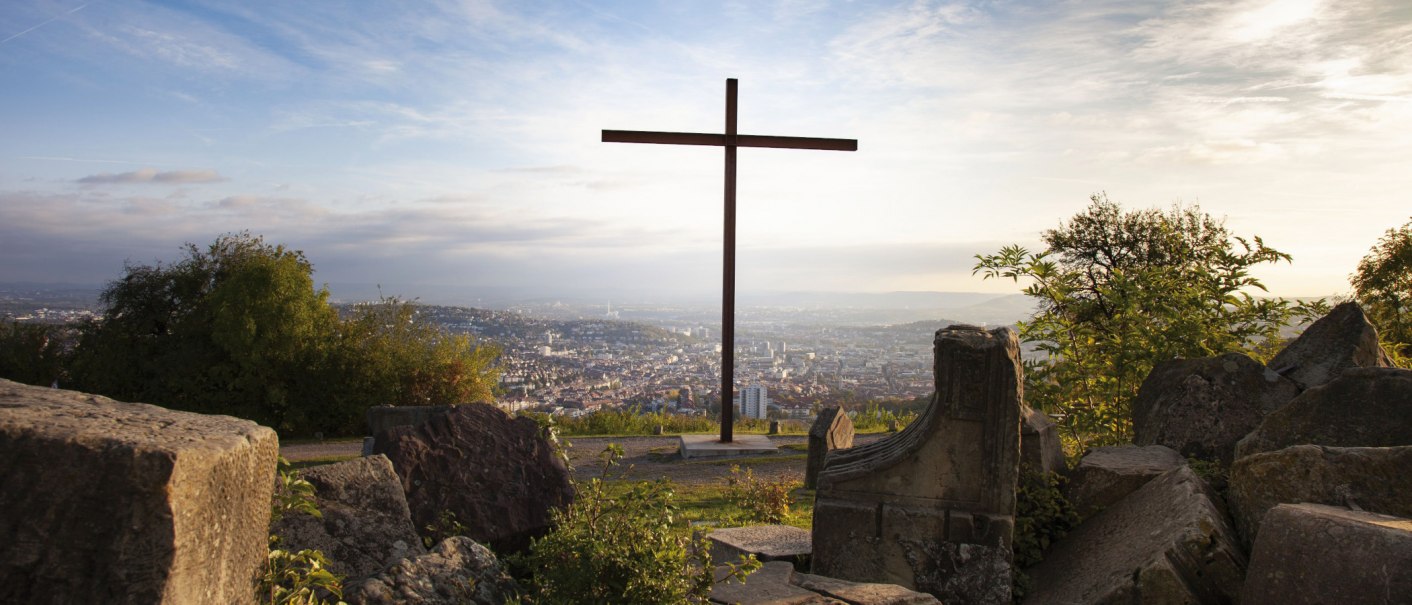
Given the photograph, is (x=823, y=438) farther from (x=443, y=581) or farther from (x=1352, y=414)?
(x=443, y=581)

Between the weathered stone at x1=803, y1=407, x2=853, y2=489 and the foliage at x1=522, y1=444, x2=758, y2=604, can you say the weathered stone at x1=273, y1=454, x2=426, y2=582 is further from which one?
the weathered stone at x1=803, y1=407, x2=853, y2=489

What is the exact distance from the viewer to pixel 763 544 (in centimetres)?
707

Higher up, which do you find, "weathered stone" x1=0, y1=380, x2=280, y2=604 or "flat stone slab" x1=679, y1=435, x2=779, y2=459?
"weathered stone" x1=0, y1=380, x2=280, y2=604

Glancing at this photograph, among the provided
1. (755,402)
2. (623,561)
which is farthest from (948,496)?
(755,402)

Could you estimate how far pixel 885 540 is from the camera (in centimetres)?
628

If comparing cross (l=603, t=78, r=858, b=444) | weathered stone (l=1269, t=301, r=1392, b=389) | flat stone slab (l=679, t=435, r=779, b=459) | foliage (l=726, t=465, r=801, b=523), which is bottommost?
flat stone slab (l=679, t=435, r=779, b=459)

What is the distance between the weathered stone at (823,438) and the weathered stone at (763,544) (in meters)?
3.54

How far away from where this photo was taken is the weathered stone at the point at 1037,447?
22.8 feet

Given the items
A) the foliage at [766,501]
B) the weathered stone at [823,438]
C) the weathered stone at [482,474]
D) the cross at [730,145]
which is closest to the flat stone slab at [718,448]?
the cross at [730,145]

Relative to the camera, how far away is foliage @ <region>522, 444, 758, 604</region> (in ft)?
13.6

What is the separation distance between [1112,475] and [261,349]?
55.5 ft

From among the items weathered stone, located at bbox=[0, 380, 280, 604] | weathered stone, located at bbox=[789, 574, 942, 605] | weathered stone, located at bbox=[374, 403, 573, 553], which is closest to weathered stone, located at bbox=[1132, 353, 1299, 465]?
weathered stone, located at bbox=[789, 574, 942, 605]

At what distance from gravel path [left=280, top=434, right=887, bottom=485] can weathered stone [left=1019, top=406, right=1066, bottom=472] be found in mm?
4111

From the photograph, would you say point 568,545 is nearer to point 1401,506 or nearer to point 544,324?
point 1401,506
